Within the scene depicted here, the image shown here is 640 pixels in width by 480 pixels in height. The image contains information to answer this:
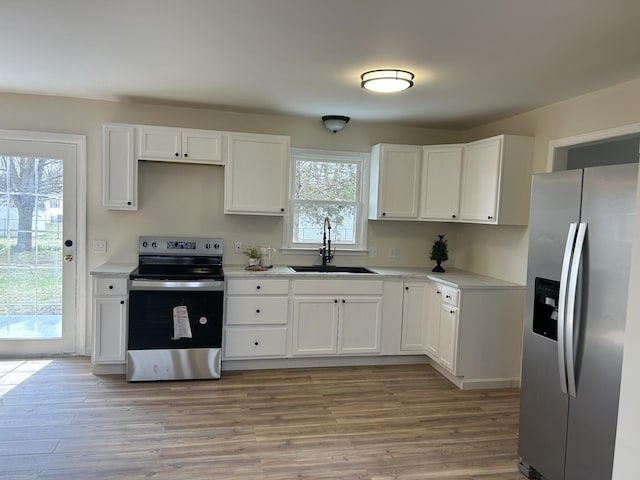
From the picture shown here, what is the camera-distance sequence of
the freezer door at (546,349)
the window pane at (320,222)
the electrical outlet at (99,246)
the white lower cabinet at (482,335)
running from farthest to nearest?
the window pane at (320,222), the electrical outlet at (99,246), the white lower cabinet at (482,335), the freezer door at (546,349)

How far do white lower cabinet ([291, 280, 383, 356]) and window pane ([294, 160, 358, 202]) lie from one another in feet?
3.29

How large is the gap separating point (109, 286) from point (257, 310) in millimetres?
1204

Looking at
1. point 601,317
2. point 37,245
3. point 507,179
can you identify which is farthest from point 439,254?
point 37,245

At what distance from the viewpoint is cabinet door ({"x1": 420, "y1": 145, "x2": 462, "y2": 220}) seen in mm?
4270

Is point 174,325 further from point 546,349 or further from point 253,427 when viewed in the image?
point 546,349

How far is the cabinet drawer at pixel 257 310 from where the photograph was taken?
391 cm

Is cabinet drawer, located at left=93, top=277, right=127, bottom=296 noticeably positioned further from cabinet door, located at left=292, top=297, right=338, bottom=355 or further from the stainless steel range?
cabinet door, located at left=292, top=297, right=338, bottom=355

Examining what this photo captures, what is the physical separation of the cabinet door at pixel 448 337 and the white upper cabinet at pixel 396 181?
1.04m

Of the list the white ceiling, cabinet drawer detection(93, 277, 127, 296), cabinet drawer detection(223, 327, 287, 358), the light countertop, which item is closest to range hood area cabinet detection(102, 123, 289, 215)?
the white ceiling

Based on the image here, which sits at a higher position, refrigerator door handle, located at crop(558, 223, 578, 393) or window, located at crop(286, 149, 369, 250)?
window, located at crop(286, 149, 369, 250)

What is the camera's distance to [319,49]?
261 centimetres

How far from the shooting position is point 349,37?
95.0 inches

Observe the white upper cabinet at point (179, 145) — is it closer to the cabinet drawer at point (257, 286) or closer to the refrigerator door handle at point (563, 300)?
the cabinet drawer at point (257, 286)

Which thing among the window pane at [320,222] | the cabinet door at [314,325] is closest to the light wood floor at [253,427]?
the cabinet door at [314,325]
